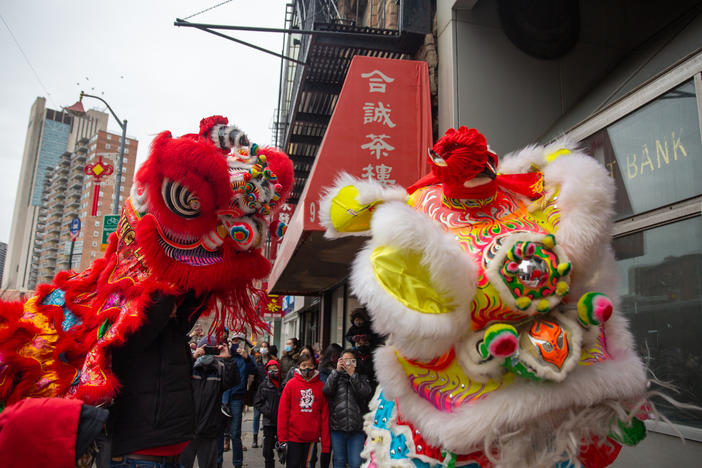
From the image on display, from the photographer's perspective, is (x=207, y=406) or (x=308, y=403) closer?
(x=207, y=406)

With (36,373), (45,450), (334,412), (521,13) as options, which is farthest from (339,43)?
(45,450)

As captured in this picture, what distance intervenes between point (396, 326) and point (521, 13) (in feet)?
18.3

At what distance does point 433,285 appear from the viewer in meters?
1.61

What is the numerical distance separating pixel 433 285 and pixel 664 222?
294 cm

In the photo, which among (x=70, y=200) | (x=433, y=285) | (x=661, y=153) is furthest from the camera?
(x=70, y=200)

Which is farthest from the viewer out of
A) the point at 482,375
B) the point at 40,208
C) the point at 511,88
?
the point at 40,208

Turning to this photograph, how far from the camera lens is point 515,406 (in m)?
1.49

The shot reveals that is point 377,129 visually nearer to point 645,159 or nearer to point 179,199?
point 645,159

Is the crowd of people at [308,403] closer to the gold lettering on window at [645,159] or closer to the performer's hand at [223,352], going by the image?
→ the performer's hand at [223,352]

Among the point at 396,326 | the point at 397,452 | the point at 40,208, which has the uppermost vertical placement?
the point at 40,208

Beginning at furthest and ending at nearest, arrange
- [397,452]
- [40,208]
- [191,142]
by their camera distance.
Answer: [40,208] → [191,142] → [397,452]

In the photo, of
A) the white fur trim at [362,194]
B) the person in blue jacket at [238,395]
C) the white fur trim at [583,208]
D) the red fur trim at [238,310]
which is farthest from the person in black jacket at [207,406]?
the white fur trim at [583,208]

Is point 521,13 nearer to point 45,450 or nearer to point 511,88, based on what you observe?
point 511,88

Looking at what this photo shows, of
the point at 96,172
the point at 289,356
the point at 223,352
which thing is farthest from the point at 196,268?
the point at 96,172
